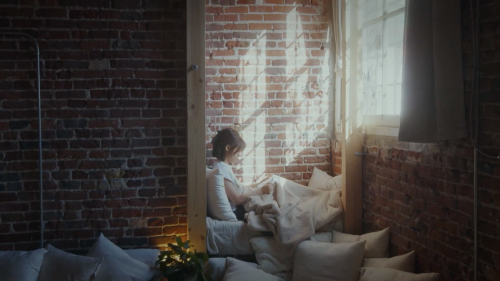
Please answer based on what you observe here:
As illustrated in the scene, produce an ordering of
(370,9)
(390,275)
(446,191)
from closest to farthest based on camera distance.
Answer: (446,191)
(390,275)
(370,9)

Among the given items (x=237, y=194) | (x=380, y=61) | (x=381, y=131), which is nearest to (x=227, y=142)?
(x=237, y=194)

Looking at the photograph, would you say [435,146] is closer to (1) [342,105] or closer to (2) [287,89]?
(1) [342,105]

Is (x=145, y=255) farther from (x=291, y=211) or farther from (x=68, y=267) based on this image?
(x=291, y=211)

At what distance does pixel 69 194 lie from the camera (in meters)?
4.08

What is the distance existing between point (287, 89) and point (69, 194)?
218 centimetres

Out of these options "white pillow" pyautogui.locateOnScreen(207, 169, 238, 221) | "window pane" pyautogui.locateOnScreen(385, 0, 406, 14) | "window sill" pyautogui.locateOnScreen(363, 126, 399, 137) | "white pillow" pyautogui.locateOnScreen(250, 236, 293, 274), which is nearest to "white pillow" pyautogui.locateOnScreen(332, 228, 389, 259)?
"white pillow" pyautogui.locateOnScreen(250, 236, 293, 274)

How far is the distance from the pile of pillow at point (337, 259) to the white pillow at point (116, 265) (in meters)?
0.91

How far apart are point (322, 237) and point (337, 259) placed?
0.44m

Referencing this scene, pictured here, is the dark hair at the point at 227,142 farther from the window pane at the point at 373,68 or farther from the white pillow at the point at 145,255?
the window pane at the point at 373,68

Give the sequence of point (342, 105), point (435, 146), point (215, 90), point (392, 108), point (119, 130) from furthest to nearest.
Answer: point (215, 90), point (342, 105), point (119, 130), point (392, 108), point (435, 146)

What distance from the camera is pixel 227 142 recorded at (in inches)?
175

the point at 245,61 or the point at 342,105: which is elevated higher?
the point at 245,61

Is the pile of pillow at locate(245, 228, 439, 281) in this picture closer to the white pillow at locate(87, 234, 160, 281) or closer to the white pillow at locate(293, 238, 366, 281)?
the white pillow at locate(293, 238, 366, 281)

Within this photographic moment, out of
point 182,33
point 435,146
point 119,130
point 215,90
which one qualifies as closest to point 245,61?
point 215,90
